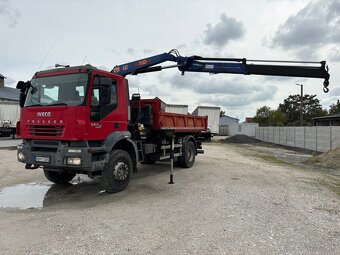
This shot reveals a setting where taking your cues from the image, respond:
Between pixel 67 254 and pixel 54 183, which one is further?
pixel 54 183

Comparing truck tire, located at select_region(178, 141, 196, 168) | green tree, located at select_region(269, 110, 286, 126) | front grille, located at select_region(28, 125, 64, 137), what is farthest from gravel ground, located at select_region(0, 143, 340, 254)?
green tree, located at select_region(269, 110, 286, 126)

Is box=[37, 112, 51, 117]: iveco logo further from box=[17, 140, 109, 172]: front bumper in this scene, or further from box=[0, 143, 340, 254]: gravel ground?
box=[0, 143, 340, 254]: gravel ground

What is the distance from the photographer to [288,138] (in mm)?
31625

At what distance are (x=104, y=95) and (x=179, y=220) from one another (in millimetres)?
3265

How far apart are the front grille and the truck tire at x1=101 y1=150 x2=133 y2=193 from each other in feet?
4.37

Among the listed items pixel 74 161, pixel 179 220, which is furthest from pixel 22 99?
pixel 179 220

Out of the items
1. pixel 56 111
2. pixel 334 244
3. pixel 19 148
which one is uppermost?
pixel 56 111

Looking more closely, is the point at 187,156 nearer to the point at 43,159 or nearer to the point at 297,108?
the point at 43,159

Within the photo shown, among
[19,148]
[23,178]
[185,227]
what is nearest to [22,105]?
[19,148]

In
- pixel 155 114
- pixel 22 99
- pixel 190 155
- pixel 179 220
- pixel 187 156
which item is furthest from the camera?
pixel 190 155

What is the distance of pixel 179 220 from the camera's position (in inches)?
231

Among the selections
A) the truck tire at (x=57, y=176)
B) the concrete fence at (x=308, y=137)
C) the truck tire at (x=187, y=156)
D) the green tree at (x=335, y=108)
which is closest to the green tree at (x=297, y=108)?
the green tree at (x=335, y=108)

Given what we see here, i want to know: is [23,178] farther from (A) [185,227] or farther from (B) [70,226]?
(A) [185,227]

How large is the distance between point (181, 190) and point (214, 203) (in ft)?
4.78
